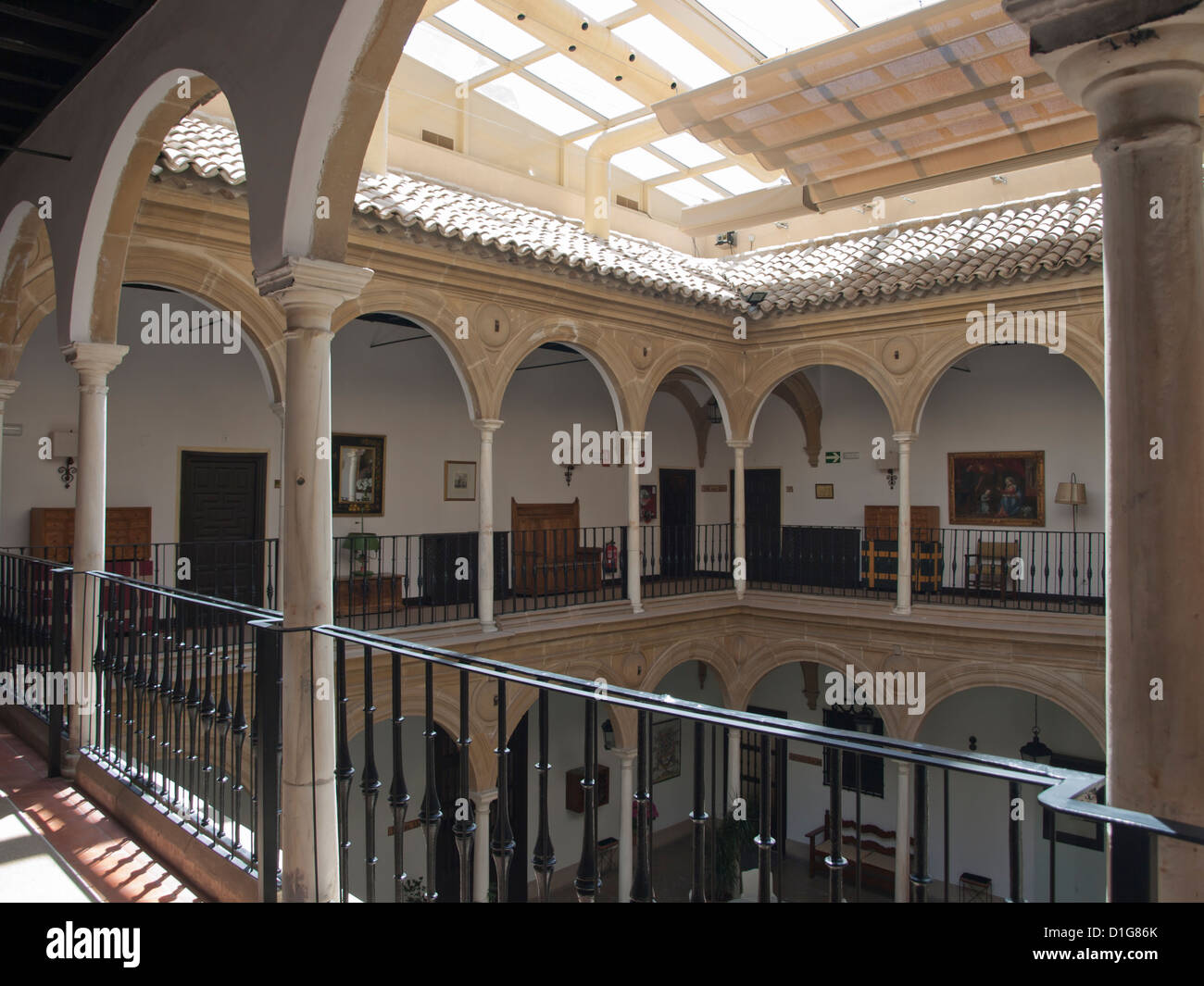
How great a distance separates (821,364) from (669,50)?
4214 mm

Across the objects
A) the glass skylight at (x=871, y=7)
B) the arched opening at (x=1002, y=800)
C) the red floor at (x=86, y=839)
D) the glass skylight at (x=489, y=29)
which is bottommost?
the arched opening at (x=1002, y=800)

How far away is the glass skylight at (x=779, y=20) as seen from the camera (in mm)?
9508

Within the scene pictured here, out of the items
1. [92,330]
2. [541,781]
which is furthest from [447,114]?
[541,781]

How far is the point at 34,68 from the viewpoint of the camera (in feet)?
15.9

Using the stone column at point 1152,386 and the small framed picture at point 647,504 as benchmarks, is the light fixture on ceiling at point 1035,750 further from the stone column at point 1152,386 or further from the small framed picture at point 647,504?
the stone column at point 1152,386

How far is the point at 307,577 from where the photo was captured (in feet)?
10.0

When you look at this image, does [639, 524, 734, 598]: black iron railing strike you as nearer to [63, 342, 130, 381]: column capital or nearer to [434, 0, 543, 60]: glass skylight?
[434, 0, 543, 60]: glass skylight

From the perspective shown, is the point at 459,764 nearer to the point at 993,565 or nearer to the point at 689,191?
the point at 993,565

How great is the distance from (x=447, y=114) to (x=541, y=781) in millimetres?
11996

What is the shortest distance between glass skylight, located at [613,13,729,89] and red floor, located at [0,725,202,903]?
935cm

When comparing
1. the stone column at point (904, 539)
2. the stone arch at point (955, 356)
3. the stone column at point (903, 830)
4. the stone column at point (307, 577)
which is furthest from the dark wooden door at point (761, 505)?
the stone column at point (307, 577)

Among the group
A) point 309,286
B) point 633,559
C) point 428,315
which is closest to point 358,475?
point 428,315

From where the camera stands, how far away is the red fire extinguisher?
1239 cm

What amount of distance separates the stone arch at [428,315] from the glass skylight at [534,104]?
5.14 meters
